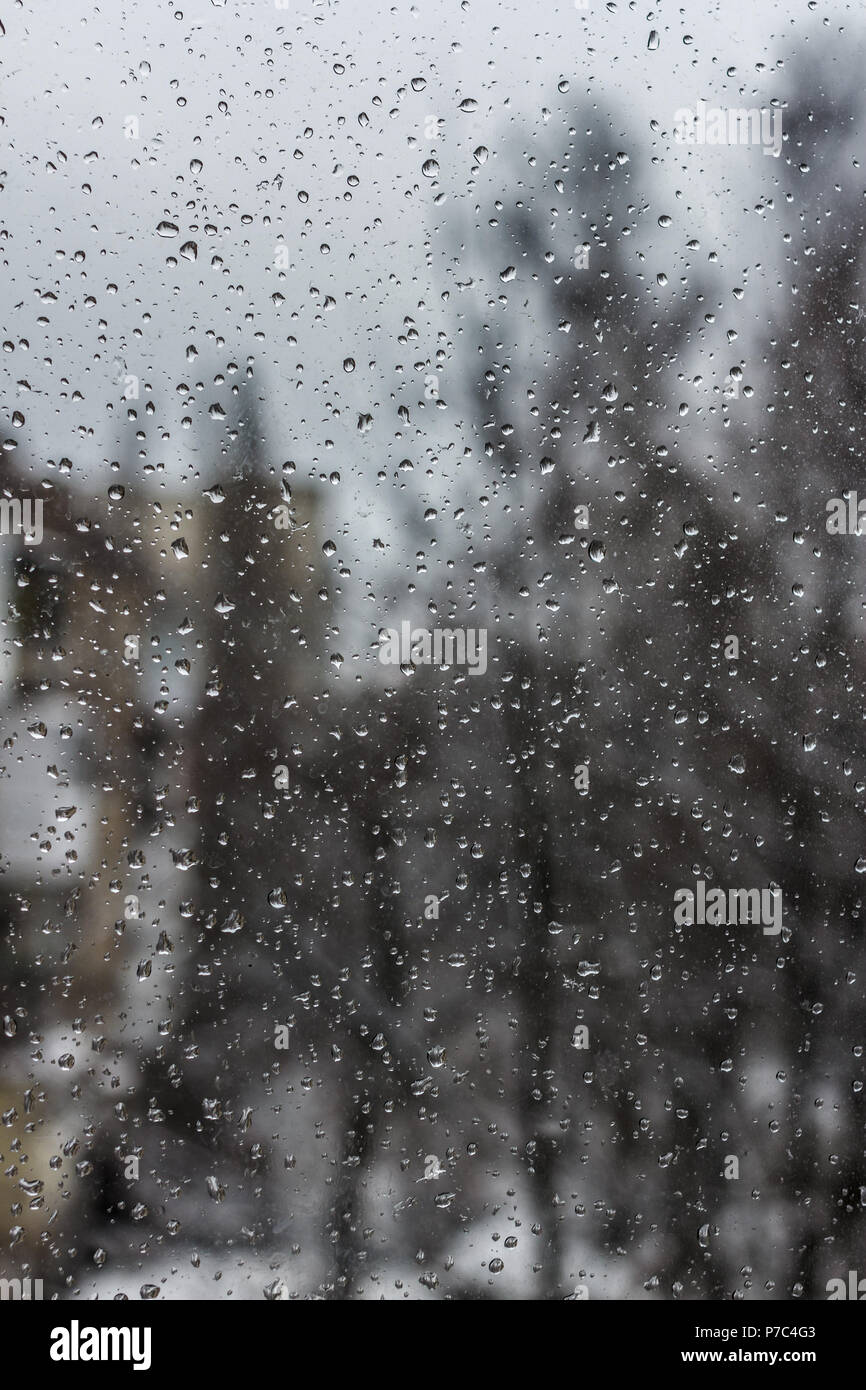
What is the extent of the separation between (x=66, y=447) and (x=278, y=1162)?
0.80 meters

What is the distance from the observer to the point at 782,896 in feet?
3.48

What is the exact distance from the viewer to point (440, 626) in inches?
41.7

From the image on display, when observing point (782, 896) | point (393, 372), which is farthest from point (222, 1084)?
point (393, 372)

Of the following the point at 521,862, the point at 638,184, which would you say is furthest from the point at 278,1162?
the point at 638,184

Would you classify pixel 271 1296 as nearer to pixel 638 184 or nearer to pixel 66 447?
pixel 66 447

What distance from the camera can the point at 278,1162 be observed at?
1.06 meters

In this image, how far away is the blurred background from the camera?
3.48ft

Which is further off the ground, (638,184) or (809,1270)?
(638,184)

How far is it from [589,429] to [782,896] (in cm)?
54

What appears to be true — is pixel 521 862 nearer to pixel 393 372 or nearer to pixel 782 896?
pixel 782 896

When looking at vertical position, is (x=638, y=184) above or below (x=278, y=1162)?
above

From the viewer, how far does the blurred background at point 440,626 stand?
1.06 meters
